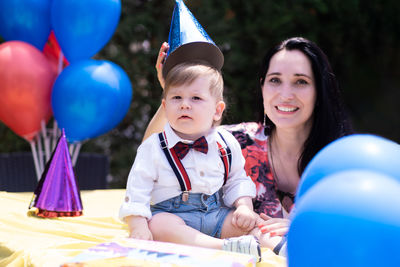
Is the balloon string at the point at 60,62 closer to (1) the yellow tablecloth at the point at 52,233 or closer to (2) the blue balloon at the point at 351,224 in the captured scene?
(1) the yellow tablecloth at the point at 52,233

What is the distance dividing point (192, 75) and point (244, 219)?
520 millimetres

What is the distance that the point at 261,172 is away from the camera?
2.05 metres

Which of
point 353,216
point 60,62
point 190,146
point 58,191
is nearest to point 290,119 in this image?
point 190,146

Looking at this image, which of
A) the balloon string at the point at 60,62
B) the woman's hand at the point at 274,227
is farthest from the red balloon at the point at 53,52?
the woman's hand at the point at 274,227

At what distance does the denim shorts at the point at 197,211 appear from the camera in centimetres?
160

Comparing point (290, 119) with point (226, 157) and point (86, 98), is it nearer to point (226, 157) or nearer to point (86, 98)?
point (226, 157)

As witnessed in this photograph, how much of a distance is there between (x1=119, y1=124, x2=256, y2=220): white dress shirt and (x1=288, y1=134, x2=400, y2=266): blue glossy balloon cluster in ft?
2.25

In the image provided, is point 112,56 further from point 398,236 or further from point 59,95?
point 398,236

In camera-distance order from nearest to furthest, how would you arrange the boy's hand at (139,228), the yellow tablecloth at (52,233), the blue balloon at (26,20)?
1. the yellow tablecloth at (52,233)
2. the boy's hand at (139,228)
3. the blue balloon at (26,20)

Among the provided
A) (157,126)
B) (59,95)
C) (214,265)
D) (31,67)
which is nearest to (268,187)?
(157,126)

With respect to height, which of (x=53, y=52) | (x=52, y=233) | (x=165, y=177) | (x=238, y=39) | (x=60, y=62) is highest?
(x=238, y=39)

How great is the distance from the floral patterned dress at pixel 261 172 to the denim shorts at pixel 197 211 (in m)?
0.35

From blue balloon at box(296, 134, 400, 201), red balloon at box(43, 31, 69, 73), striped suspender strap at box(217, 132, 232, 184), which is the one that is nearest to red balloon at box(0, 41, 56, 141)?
red balloon at box(43, 31, 69, 73)

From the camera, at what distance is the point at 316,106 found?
2.01 metres
